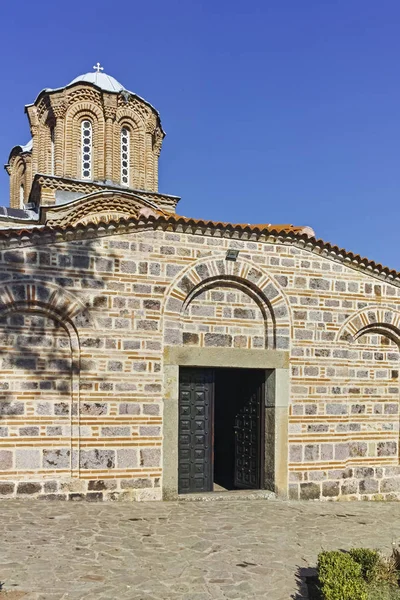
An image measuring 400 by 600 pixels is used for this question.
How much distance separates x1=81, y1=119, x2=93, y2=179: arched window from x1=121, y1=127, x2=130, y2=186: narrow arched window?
97 centimetres

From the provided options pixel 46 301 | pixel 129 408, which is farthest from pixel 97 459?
pixel 46 301

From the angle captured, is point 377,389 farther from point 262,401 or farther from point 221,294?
point 221,294

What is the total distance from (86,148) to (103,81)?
8.56ft

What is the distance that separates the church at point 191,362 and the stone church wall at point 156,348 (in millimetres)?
19

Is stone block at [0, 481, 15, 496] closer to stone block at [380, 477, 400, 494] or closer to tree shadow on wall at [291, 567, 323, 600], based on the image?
tree shadow on wall at [291, 567, 323, 600]

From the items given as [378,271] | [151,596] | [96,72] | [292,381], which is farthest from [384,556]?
[96,72]

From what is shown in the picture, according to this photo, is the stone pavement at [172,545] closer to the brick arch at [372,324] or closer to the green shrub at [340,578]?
the green shrub at [340,578]

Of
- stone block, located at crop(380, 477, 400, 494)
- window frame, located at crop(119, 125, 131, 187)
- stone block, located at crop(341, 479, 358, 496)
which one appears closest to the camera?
stone block, located at crop(341, 479, 358, 496)

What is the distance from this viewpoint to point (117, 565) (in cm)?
522

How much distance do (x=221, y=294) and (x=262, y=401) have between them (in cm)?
182

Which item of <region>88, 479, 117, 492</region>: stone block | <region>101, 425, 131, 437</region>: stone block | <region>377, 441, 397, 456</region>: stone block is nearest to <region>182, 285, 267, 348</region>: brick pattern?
<region>101, 425, 131, 437</region>: stone block

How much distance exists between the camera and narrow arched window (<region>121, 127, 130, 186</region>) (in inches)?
647

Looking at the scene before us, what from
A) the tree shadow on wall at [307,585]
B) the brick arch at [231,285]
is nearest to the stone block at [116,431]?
the brick arch at [231,285]

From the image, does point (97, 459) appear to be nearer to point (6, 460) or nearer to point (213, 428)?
point (6, 460)
